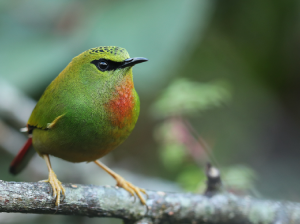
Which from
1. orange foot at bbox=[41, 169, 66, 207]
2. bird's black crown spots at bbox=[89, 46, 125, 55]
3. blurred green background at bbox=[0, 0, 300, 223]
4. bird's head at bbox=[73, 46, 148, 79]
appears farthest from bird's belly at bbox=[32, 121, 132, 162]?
blurred green background at bbox=[0, 0, 300, 223]

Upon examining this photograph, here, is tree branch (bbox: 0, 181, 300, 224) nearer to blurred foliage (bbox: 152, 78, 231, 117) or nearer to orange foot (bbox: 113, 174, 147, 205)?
orange foot (bbox: 113, 174, 147, 205)

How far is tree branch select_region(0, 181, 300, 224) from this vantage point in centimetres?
234

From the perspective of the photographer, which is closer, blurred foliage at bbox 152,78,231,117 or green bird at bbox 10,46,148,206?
green bird at bbox 10,46,148,206

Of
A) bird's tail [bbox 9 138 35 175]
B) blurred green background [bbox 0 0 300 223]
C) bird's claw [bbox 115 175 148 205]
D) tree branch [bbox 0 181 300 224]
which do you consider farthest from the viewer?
blurred green background [bbox 0 0 300 223]

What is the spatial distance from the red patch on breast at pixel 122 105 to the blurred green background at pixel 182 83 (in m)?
0.81

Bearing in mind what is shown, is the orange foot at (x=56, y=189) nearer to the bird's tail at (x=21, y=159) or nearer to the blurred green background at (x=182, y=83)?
the bird's tail at (x=21, y=159)

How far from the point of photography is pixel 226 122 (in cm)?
604

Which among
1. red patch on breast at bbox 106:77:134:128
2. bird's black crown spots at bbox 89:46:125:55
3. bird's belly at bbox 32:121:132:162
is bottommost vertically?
bird's belly at bbox 32:121:132:162

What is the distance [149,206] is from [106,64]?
49.9 inches

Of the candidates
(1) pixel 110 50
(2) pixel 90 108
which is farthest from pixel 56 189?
(1) pixel 110 50

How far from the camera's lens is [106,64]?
2682 millimetres

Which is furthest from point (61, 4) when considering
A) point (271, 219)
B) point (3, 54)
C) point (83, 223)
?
point (271, 219)

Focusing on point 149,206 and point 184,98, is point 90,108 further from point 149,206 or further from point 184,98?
point 184,98

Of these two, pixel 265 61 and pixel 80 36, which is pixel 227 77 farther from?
pixel 80 36
